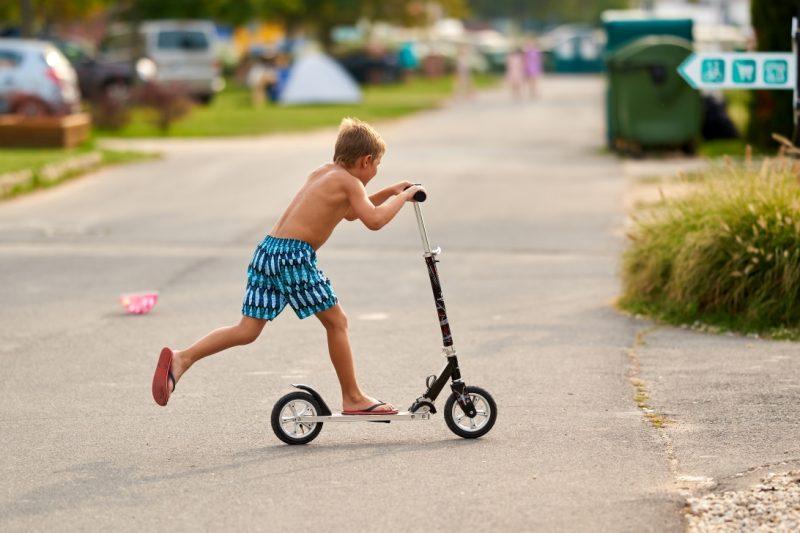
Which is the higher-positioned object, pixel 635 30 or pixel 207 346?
pixel 635 30

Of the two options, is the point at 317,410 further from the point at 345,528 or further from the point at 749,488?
the point at 749,488

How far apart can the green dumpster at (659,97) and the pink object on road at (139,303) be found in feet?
44.2


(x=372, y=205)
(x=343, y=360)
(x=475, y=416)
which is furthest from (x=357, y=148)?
(x=475, y=416)

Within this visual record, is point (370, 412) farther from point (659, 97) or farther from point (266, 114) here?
point (266, 114)

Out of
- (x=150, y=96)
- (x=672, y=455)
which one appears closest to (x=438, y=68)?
(x=150, y=96)

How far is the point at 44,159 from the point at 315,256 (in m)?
14.5

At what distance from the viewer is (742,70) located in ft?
35.2

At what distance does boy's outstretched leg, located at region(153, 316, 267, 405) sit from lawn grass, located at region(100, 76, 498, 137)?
2140 centimetres

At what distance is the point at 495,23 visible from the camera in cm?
12638

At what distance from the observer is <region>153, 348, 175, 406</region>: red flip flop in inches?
267

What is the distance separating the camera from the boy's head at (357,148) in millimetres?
6664

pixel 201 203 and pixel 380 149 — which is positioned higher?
pixel 380 149

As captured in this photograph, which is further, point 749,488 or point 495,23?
point 495,23

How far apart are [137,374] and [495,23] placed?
395 ft
